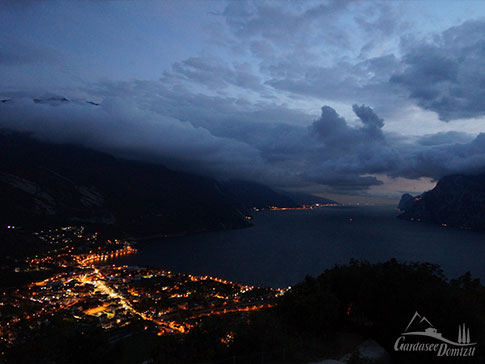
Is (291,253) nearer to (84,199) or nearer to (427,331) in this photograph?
(427,331)

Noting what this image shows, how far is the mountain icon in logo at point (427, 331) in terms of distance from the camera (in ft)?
39.0

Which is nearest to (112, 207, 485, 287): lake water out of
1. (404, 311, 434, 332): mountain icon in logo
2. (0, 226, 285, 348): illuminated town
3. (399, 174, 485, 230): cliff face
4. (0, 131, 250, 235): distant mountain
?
(0, 226, 285, 348): illuminated town

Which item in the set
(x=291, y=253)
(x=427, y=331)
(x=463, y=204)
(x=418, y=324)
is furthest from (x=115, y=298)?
(x=463, y=204)

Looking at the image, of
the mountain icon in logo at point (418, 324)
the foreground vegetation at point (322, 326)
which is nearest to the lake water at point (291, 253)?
the foreground vegetation at point (322, 326)

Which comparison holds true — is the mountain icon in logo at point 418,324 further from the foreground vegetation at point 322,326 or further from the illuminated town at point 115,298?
the illuminated town at point 115,298

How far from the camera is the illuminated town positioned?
143 ft

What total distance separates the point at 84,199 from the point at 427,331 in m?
161

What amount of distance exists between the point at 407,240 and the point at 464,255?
1109 inches

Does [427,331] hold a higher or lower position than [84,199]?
higher

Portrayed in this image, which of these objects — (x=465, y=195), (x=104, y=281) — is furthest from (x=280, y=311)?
(x=465, y=195)

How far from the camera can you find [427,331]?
12.4 m

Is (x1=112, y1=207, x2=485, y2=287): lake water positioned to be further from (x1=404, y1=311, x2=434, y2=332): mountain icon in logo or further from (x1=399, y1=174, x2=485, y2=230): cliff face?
(x1=404, y1=311, x2=434, y2=332): mountain icon in logo

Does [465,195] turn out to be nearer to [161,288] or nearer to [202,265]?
[202,265]

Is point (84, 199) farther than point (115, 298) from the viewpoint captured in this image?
Yes
